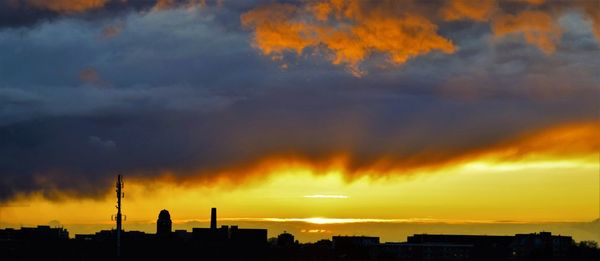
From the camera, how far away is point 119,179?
153 m

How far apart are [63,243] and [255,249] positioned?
125 feet

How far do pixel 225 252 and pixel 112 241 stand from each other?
67.7 ft

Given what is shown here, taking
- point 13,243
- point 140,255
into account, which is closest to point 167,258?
point 140,255

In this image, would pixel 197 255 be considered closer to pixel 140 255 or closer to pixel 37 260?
pixel 140 255

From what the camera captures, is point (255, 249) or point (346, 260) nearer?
point (255, 249)

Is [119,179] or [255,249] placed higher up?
[119,179]

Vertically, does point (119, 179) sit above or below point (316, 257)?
above

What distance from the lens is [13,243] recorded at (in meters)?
168

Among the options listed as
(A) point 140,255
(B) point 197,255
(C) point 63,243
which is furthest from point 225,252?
(C) point 63,243

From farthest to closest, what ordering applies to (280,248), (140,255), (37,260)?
1. (280,248)
2. (140,255)
3. (37,260)

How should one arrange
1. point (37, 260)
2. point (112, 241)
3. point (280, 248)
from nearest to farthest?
point (37, 260)
point (112, 241)
point (280, 248)

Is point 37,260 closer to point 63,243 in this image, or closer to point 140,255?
point 63,243

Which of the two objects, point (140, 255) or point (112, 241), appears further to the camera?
point (112, 241)

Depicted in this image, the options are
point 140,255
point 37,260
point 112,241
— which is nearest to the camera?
point 37,260
